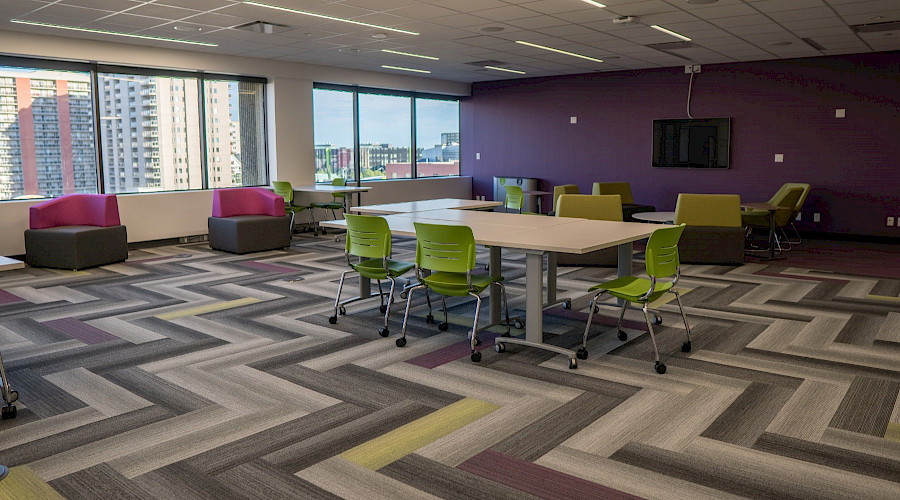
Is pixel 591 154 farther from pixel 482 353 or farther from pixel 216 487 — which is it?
pixel 216 487

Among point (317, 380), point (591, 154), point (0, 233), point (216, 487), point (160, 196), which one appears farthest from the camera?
point (591, 154)

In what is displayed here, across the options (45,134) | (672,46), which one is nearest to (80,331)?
(45,134)

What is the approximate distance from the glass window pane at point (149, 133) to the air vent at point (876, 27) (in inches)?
332

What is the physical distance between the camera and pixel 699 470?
2.90 meters

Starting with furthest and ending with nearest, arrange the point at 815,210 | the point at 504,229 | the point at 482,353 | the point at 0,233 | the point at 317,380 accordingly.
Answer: the point at 815,210
the point at 0,233
the point at 504,229
the point at 482,353
the point at 317,380

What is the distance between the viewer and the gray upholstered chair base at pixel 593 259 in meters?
7.65

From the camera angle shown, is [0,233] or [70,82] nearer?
[0,233]

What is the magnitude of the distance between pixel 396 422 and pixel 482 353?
4.12 ft

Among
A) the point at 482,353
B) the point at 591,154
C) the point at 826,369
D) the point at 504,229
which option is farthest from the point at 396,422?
the point at 591,154

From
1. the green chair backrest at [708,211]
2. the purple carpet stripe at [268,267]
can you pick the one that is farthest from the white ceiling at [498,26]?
the purple carpet stripe at [268,267]

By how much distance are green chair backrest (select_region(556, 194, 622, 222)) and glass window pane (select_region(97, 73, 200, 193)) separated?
593 centimetres

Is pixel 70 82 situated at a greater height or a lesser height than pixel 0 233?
greater

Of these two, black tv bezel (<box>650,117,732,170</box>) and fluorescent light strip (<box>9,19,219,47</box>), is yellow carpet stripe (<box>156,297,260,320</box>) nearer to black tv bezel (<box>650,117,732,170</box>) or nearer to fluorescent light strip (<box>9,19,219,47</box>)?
fluorescent light strip (<box>9,19,219,47</box>)

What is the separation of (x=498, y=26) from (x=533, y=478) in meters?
5.90
